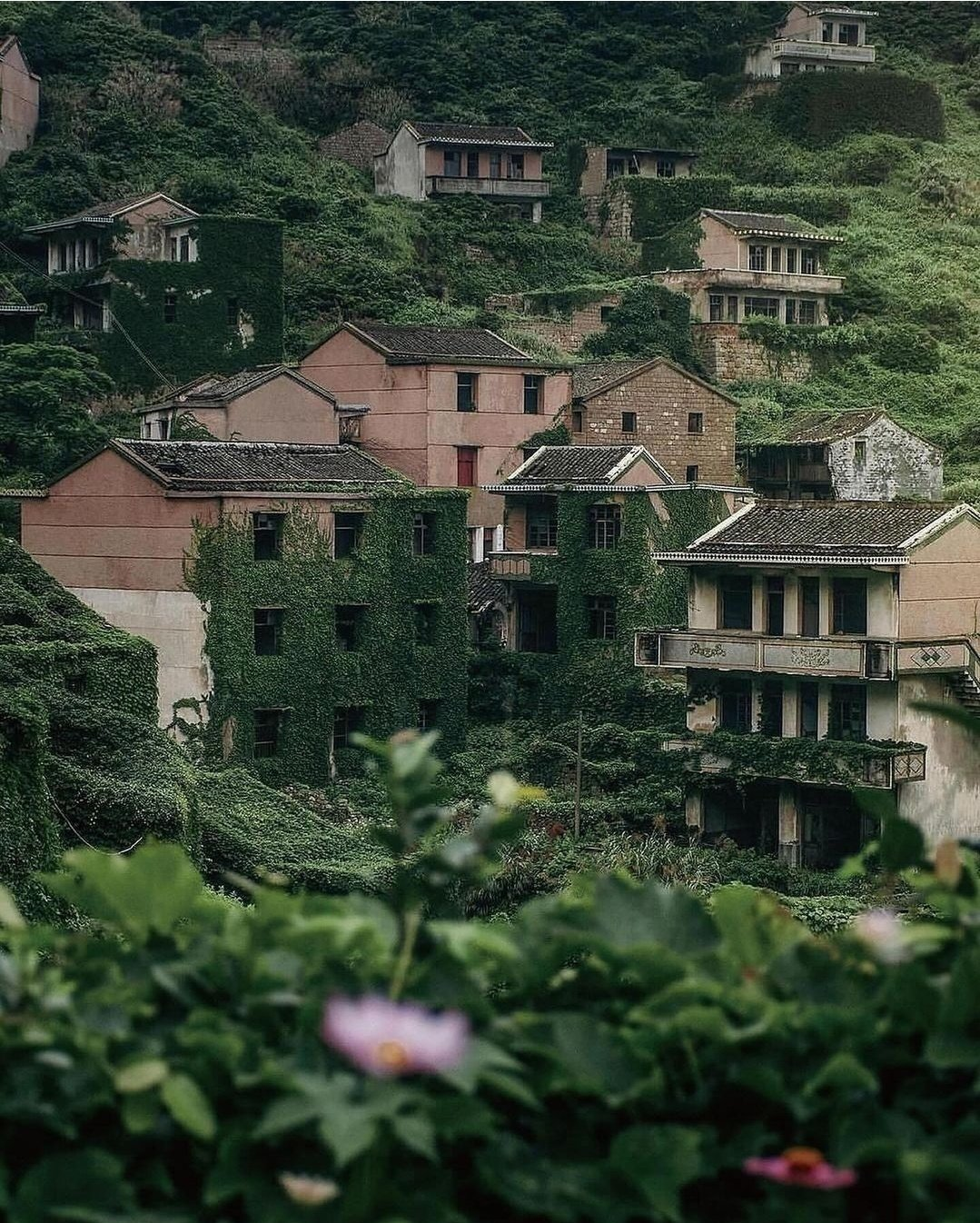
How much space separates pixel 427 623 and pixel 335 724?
2.96 m

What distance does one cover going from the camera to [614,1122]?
162 inches

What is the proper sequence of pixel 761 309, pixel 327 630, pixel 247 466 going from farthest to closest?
1. pixel 761 309
2. pixel 327 630
3. pixel 247 466

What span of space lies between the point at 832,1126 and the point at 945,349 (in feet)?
198

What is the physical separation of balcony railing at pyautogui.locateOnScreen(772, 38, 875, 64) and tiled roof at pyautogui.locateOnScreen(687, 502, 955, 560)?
47664mm

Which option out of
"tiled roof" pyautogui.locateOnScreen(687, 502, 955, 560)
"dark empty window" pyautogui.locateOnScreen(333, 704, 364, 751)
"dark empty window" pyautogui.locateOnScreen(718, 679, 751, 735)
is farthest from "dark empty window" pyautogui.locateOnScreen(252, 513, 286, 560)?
"dark empty window" pyautogui.locateOnScreen(718, 679, 751, 735)

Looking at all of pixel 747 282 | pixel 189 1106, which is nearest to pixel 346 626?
pixel 747 282

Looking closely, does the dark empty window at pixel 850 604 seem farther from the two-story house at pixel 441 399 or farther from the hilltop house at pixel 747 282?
the hilltop house at pixel 747 282

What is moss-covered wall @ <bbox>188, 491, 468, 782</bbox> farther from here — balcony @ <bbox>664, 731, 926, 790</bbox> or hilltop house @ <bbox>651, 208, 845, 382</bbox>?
hilltop house @ <bbox>651, 208, 845, 382</bbox>

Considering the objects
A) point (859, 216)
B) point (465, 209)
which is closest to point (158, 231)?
point (465, 209)

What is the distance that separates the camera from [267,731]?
36438 mm

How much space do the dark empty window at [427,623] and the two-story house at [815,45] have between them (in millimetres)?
45467

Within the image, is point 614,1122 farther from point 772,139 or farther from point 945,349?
point 772,139

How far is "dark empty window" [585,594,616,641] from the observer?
132 feet

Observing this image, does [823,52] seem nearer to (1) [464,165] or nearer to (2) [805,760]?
(1) [464,165]
